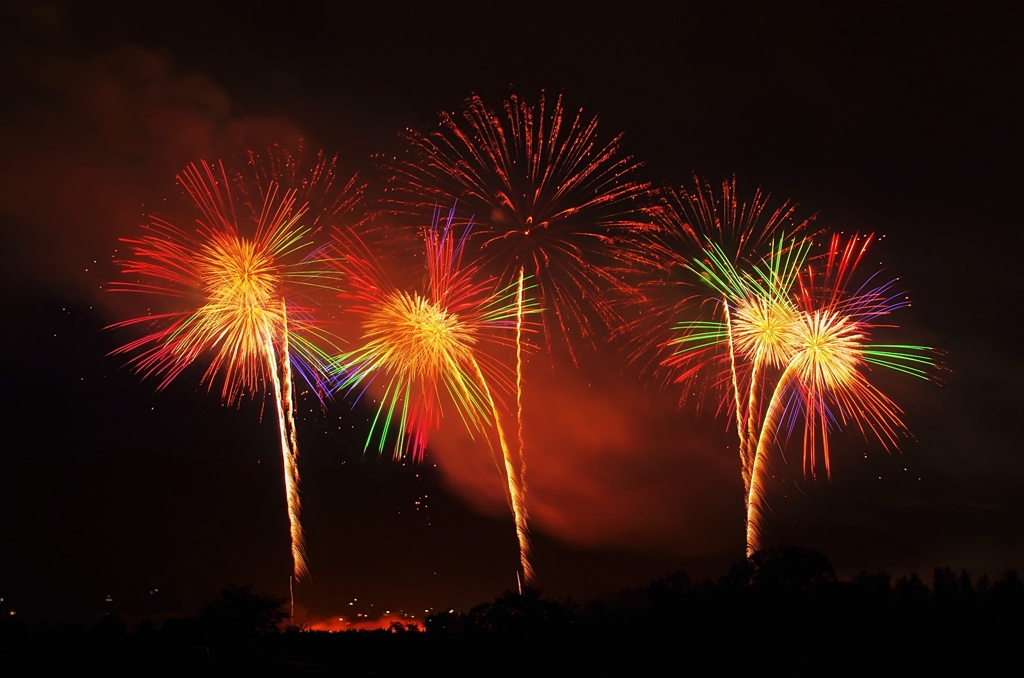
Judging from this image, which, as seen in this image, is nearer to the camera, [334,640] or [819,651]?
[819,651]

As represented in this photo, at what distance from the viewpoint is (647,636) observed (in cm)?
3984

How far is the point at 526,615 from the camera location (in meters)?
45.9

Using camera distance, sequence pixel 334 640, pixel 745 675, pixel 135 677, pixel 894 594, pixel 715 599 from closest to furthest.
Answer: pixel 135 677, pixel 745 675, pixel 334 640, pixel 715 599, pixel 894 594

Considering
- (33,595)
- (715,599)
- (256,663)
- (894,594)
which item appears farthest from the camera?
(33,595)

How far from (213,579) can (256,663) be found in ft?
265

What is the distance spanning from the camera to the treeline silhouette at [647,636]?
1348 inches

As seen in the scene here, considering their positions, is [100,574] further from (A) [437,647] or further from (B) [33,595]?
(A) [437,647]

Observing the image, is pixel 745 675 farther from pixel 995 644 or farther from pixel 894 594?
pixel 894 594

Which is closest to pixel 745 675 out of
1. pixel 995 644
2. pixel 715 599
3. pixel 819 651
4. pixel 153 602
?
pixel 819 651

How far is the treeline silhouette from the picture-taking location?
34.2 metres

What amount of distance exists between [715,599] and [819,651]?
1214 cm

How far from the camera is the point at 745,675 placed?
3136cm

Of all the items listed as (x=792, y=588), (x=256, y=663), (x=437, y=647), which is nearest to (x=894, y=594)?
(x=792, y=588)

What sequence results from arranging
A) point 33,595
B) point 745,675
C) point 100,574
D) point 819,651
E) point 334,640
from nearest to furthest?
point 745,675
point 819,651
point 334,640
point 33,595
point 100,574
